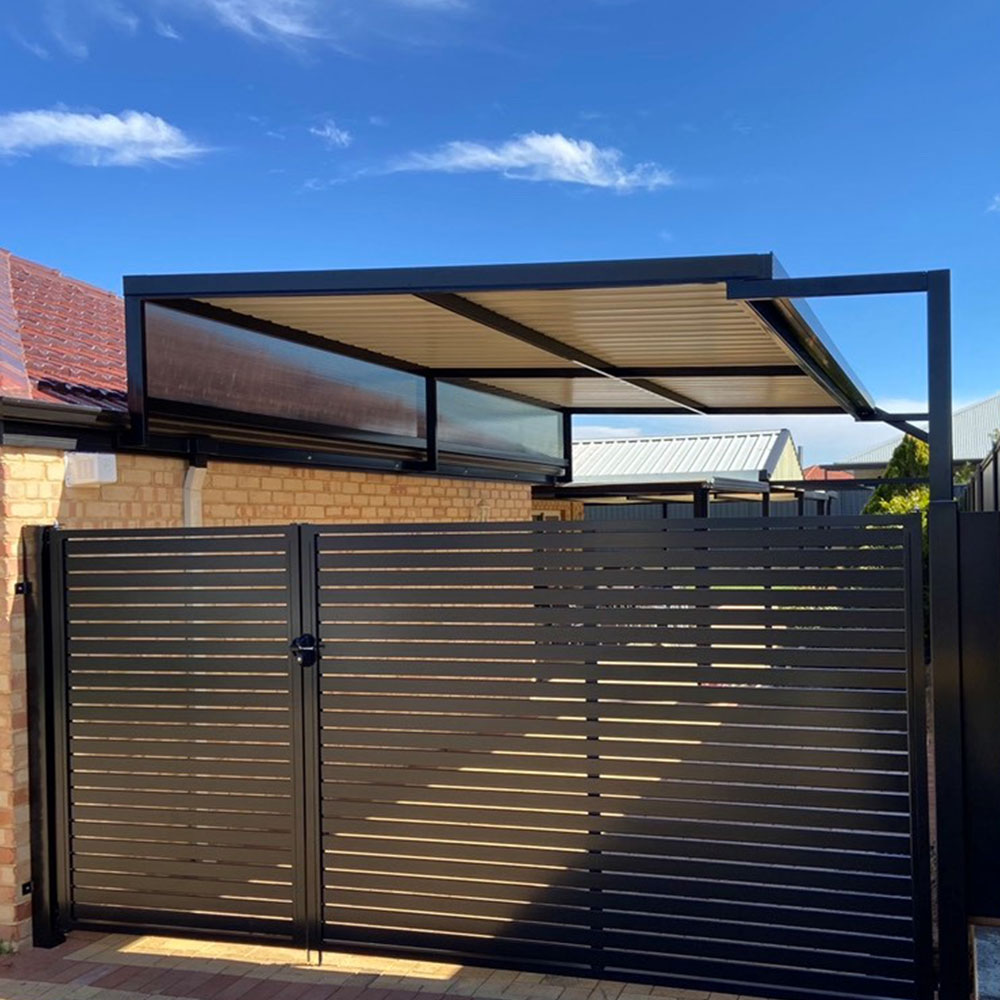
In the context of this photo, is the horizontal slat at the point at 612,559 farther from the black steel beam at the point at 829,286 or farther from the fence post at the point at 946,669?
the black steel beam at the point at 829,286

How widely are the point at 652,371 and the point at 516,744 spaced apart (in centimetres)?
436

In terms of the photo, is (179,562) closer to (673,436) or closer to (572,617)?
(572,617)

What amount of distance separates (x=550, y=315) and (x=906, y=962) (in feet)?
12.0

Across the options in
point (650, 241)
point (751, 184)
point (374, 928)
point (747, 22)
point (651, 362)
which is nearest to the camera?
point (374, 928)

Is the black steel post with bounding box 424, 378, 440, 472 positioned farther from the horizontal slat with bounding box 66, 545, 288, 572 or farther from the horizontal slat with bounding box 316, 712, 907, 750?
the horizontal slat with bounding box 316, 712, 907, 750

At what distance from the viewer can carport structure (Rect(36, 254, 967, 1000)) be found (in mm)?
4273

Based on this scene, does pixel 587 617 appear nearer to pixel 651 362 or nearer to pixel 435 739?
pixel 435 739

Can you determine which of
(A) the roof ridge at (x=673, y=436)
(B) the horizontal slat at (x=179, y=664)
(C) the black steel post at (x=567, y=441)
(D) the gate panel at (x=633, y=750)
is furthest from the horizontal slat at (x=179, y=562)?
(A) the roof ridge at (x=673, y=436)

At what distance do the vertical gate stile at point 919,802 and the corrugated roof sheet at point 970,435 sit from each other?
1286 inches

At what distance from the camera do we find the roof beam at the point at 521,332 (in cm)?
550

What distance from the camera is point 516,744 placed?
15.8 ft

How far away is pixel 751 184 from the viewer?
1075 inches

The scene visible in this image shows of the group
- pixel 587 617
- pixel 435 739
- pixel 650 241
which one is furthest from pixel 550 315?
pixel 650 241

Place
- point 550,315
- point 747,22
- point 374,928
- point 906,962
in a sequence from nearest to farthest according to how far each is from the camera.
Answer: point 906,962, point 374,928, point 550,315, point 747,22
